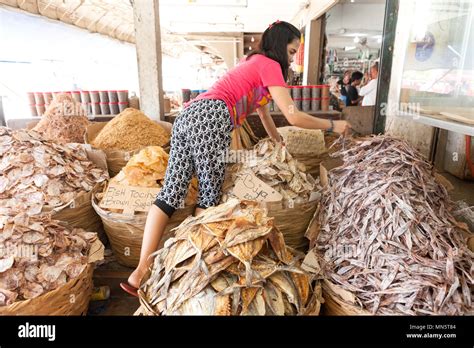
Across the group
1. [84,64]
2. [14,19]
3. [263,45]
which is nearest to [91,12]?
[14,19]

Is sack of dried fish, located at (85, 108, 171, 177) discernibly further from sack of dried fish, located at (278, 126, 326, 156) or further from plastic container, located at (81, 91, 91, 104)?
plastic container, located at (81, 91, 91, 104)

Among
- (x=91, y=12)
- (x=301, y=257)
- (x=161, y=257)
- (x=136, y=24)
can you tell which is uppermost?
(x=91, y=12)

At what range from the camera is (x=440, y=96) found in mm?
1938

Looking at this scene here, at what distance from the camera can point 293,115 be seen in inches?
59.9

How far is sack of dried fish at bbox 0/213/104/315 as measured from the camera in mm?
1057

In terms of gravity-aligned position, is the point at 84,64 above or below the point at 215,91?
above

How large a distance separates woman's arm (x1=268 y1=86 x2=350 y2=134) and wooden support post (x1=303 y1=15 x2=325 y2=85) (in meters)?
3.52

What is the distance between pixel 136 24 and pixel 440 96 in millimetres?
2220

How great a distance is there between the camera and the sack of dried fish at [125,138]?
196cm

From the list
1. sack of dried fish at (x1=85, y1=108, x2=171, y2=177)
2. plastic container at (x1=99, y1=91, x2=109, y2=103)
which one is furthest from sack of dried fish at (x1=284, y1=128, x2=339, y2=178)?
plastic container at (x1=99, y1=91, x2=109, y2=103)

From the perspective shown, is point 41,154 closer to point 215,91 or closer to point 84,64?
point 215,91

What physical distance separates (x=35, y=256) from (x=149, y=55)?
1849mm

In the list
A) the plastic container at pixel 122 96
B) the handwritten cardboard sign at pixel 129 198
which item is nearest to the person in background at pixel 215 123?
the handwritten cardboard sign at pixel 129 198

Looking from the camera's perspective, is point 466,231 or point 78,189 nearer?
point 466,231
